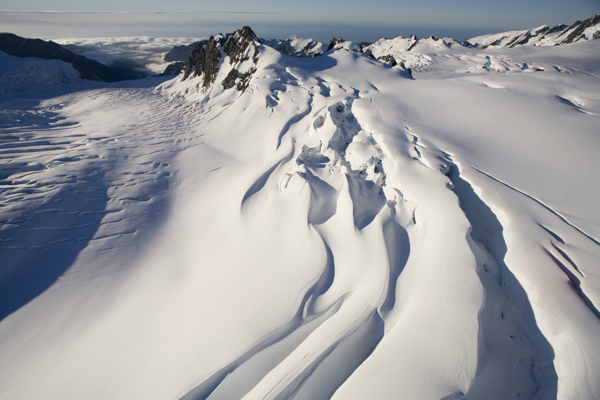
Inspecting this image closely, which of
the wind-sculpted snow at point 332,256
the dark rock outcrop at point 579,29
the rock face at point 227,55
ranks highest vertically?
the dark rock outcrop at point 579,29

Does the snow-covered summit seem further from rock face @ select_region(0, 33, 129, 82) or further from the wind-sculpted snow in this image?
the wind-sculpted snow

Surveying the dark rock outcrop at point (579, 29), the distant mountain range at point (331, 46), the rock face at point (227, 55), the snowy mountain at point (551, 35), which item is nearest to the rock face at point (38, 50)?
the distant mountain range at point (331, 46)

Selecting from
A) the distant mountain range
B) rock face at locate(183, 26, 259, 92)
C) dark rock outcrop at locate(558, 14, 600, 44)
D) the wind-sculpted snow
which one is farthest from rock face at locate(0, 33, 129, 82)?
dark rock outcrop at locate(558, 14, 600, 44)

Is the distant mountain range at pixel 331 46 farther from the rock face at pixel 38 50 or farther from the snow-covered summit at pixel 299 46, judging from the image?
the snow-covered summit at pixel 299 46

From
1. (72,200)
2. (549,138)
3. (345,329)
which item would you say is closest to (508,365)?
(345,329)

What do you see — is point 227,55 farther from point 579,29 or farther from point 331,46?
point 579,29

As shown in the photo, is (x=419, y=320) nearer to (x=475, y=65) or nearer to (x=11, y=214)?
(x=11, y=214)
